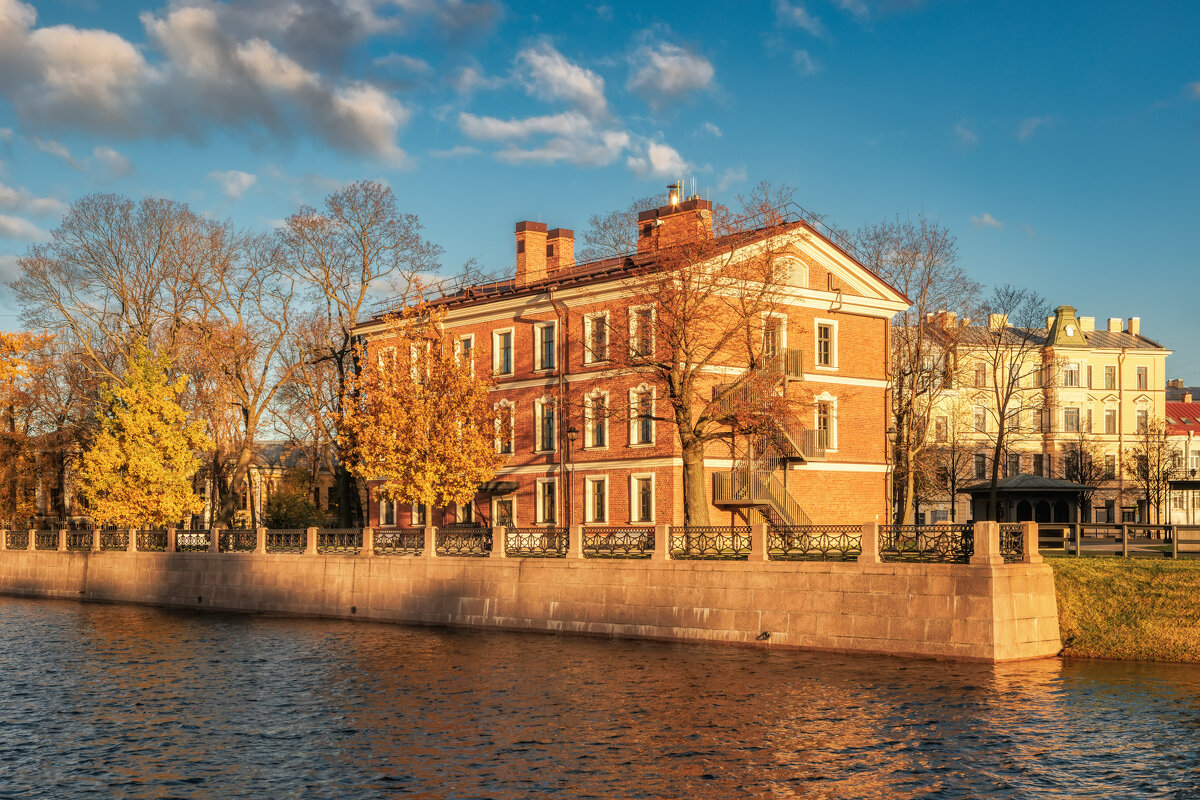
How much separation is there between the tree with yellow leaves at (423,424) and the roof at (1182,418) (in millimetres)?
58816

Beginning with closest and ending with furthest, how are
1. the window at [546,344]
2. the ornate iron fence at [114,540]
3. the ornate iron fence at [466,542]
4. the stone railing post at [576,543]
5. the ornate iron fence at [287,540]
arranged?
the stone railing post at [576,543]
the ornate iron fence at [466,542]
the ornate iron fence at [287,540]
the window at [546,344]
the ornate iron fence at [114,540]

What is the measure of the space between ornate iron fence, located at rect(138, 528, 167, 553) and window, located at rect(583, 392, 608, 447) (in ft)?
57.1

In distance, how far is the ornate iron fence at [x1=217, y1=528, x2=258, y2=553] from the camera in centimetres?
4250

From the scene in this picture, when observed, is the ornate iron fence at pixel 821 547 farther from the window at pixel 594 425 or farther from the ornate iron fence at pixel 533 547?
the window at pixel 594 425

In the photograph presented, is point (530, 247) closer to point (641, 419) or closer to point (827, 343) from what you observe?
point (641, 419)

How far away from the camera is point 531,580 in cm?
3256

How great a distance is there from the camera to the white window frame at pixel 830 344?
4403 centimetres

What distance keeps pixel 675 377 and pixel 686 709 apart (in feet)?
54.9

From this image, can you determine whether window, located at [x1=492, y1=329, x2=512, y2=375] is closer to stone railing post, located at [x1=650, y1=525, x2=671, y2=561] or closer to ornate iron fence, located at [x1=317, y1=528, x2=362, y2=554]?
ornate iron fence, located at [x1=317, y1=528, x2=362, y2=554]

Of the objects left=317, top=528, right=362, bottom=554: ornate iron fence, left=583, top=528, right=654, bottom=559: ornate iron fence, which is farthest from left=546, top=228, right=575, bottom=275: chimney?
left=583, top=528, right=654, bottom=559: ornate iron fence

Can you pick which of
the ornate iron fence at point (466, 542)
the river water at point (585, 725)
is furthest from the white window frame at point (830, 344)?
the river water at point (585, 725)

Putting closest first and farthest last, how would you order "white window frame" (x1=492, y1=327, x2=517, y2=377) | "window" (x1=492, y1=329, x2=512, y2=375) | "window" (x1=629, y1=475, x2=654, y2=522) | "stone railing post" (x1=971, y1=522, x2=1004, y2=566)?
"stone railing post" (x1=971, y1=522, x2=1004, y2=566) < "window" (x1=629, y1=475, x2=654, y2=522) < "white window frame" (x1=492, y1=327, x2=517, y2=377) < "window" (x1=492, y1=329, x2=512, y2=375)

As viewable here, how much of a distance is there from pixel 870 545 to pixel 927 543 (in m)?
1.26

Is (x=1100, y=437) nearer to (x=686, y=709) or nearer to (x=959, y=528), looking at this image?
(x=959, y=528)
